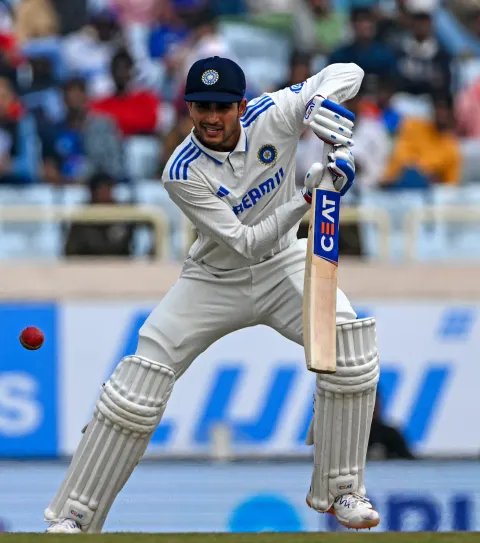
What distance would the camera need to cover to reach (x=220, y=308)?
17.0 feet

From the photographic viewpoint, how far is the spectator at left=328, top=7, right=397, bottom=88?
34.0ft

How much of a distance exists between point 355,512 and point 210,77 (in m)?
1.57

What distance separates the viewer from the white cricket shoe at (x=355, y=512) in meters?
5.07

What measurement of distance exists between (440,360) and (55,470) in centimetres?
266

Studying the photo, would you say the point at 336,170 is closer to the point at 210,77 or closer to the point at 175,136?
the point at 210,77

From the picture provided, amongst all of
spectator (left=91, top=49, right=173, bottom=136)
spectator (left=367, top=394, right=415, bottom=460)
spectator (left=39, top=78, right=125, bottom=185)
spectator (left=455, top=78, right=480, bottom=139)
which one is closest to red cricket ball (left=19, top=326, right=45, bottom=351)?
spectator (left=367, top=394, right=415, bottom=460)

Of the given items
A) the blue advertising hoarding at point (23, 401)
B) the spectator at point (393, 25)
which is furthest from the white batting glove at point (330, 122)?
the spectator at point (393, 25)

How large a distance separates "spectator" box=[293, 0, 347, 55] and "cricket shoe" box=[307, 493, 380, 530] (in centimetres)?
604

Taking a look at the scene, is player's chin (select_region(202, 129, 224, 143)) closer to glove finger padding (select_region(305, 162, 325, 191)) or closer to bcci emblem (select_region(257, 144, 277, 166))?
bcci emblem (select_region(257, 144, 277, 166))

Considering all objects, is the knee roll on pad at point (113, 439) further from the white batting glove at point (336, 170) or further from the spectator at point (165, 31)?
the spectator at point (165, 31)

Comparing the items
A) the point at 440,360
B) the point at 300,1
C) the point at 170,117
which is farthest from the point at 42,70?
the point at 440,360

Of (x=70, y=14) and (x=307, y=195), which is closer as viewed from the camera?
(x=307, y=195)

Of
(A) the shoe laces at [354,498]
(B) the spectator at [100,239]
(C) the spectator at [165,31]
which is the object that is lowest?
(A) the shoe laces at [354,498]

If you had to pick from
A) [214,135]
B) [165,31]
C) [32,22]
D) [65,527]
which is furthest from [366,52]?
[65,527]
